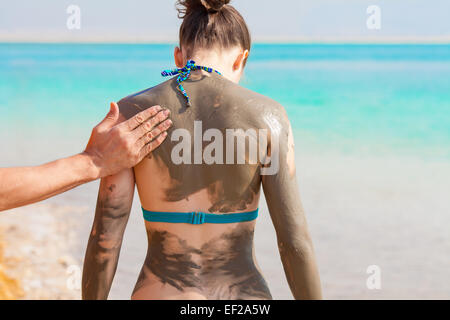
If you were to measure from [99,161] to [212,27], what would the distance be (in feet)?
2.03

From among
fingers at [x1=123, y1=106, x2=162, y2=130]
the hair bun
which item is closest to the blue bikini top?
fingers at [x1=123, y1=106, x2=162, y2=130]

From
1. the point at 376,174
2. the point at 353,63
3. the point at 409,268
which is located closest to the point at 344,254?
the point at 409,268

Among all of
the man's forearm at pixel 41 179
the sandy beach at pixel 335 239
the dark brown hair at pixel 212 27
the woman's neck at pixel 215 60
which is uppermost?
the dark brown hair at pixel 212 27

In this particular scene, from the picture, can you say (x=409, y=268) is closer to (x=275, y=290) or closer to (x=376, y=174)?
(x=275, y=290)

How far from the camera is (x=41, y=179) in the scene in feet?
6.07

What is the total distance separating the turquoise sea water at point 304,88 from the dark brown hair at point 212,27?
24.5 ft

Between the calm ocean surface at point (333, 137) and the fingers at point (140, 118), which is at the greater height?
the fingers at point (140, 118)

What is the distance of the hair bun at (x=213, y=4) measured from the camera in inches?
76.4

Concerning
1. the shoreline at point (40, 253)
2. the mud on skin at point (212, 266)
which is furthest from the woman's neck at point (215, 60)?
the shoreline at point (40, 253)

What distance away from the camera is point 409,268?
204 inches

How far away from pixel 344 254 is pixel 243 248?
3718mm

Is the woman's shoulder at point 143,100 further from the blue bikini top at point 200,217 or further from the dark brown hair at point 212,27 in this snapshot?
the blue bikini top at point 200,217

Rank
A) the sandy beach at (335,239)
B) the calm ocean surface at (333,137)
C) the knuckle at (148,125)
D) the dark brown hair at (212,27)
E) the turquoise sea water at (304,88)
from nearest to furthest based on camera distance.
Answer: the knuckle at (148,125), the dark brown hair at (212,27), the sandy beach at (335,239), the calm ocean surface at (333,137), the turquoise sea water at (304,88)

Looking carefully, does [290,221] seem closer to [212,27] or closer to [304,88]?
[212,27]
